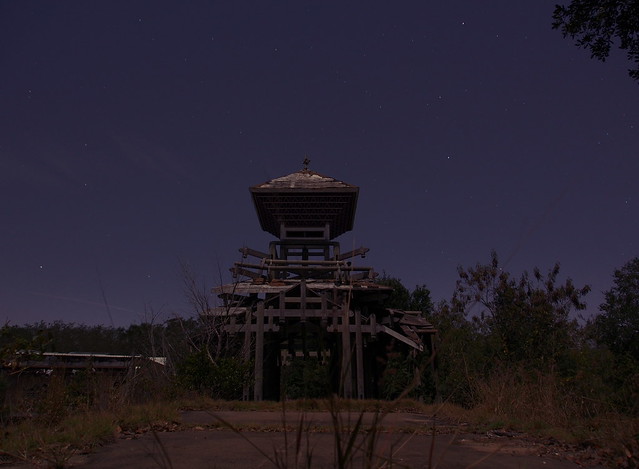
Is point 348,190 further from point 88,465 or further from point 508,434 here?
point 88,465

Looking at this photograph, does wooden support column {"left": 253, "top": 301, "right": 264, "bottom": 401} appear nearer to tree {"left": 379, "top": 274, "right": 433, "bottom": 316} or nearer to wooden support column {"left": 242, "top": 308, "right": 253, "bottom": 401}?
wooden support column {"left": 242, "top": 308, "right": 253, "bottom": 401}

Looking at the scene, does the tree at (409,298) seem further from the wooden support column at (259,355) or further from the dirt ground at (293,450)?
the dirt ground at (293,450)

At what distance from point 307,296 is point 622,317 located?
9903 millimetres

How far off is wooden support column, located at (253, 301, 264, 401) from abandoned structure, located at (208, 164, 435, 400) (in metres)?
0.03

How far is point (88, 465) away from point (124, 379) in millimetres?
5587

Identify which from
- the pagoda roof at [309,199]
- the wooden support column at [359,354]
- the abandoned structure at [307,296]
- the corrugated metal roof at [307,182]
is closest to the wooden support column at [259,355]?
the abandoned structure at [307,296]

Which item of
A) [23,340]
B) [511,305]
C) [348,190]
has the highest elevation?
[348,190]

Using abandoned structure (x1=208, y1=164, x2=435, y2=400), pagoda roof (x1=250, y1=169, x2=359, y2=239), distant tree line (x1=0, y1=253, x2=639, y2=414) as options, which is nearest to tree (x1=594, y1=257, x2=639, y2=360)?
distant tree line (x1=0, y1=253, x2=639, y2=414)

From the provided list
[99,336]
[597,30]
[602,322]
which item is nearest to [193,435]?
[597,30]

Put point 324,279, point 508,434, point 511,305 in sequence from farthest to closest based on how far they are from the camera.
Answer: point 511,305 < point 324,279 < point 508,434

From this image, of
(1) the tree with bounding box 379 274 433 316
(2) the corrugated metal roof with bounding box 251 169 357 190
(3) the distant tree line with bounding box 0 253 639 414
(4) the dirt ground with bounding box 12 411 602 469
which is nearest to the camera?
(4) the dirt ground with bounding box 12 411 602 469

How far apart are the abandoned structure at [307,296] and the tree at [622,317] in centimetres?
545

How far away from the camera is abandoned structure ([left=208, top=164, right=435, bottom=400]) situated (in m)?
13.4

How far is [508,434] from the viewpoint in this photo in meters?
6.07
